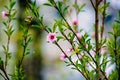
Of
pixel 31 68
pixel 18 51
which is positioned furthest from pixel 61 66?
pixel 18 51

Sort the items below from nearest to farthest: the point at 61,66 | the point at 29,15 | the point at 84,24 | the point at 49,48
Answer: the point at 29,15 → the point at 61,66 → the point at 84,24 → the point at 49,48

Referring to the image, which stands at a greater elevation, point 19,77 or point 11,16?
point 11,16

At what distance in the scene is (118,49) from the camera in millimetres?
2227

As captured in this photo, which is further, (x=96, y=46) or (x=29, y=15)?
(x=29, y=15)

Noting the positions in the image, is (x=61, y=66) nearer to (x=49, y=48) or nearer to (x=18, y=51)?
(x=18, y=51)

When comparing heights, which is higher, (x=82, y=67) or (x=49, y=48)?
(x=82, y=67)

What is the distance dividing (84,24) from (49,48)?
111 inches

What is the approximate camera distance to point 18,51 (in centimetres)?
563

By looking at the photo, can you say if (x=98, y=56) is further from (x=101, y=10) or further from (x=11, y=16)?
(x=11, y=16)

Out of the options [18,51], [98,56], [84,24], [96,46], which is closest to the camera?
[98,56]

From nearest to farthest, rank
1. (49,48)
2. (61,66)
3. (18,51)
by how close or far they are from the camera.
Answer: (18,51), (61,66), (49,48)

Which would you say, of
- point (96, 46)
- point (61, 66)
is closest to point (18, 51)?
point (61, 66)

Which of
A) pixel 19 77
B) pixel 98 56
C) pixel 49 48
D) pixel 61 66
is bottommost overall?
pixel 49 48

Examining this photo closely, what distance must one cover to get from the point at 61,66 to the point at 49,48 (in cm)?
412
